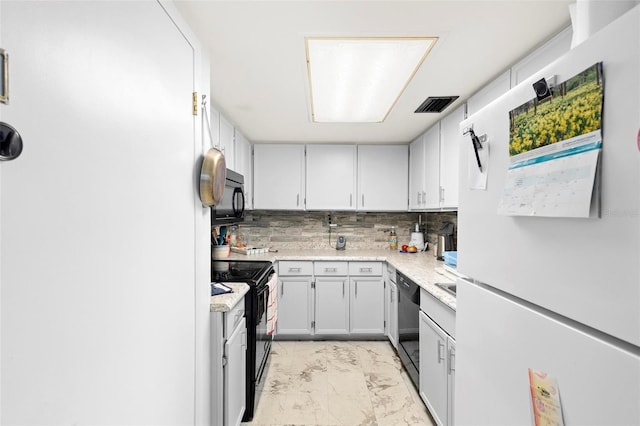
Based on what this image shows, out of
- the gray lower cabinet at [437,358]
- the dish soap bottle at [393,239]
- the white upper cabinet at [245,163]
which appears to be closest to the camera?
the gray lower cabinet at [437,358]

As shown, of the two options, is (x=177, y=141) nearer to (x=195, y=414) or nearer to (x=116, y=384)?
(x=116, y=384)

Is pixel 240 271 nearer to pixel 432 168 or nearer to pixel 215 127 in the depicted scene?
pixel 215 127

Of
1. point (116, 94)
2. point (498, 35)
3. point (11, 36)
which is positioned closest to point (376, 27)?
point (498, 35)

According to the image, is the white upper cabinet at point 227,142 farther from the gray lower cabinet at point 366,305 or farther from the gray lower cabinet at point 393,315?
the gray lower cabinet at point 393,315

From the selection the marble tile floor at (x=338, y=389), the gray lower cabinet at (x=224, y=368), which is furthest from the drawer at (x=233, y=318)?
the marble tile floor at (x=338, y=389)

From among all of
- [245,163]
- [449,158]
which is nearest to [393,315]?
[449,158]

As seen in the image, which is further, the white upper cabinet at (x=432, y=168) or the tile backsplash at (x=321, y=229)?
the tile backsplash at (x=321, y=229)

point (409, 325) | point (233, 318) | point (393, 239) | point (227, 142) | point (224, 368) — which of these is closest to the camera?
point (224, 368)

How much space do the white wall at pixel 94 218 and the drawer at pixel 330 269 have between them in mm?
2140

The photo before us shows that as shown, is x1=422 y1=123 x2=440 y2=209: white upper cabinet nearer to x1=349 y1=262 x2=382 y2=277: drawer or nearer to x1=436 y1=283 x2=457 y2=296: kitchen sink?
x1=349 y1=262 x2=382 y2=277: drawer

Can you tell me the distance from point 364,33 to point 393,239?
2835mm

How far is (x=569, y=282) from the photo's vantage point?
536 mm

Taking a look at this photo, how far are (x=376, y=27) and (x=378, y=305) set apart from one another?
2.70 meters

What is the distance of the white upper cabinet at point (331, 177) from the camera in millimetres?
3600
